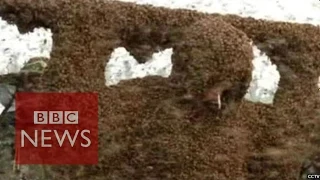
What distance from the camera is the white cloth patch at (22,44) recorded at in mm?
3521

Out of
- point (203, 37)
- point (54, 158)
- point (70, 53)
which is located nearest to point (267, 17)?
point (203, 37)

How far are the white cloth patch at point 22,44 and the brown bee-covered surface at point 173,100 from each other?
1.4 inches

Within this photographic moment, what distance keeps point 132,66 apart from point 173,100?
0.83 feet

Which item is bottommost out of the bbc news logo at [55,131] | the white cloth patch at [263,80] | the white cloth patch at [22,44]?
the bbc news logo at [55,131]

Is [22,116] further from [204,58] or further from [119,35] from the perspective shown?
[204,58]

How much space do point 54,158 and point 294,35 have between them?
1.18 meters

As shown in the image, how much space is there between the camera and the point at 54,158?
3.42 metres

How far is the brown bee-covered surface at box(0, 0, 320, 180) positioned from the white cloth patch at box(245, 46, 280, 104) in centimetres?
4

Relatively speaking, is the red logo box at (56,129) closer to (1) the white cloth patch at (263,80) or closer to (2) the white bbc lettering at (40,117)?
(2) the white bbc lettering at (40,117)

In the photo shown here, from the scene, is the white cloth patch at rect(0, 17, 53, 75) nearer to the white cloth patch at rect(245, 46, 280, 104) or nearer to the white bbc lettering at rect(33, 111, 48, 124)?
the white bbc lettering at rect(33, 111, 48, 124)

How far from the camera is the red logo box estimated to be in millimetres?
3418

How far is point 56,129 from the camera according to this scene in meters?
3.44

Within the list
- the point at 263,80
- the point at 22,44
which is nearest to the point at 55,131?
the point at 22,44

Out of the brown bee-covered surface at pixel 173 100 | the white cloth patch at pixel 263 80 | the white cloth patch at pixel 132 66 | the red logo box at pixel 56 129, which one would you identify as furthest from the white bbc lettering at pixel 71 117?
the white cloth patch at pixel 263 80
